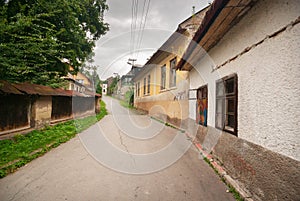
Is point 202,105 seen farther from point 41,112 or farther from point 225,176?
point 41,112

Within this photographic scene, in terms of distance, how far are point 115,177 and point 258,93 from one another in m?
3.06

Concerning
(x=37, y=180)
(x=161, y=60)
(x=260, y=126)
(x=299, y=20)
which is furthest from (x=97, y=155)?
(x=161, y=60)

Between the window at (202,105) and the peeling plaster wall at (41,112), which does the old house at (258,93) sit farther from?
the peeling plaster wall at (41,112)

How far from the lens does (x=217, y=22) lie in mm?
3447

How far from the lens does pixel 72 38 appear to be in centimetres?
903

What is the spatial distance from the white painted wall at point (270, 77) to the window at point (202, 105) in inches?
78.2

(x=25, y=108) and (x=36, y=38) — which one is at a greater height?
(x=36, y=38)

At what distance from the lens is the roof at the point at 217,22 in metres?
2.80

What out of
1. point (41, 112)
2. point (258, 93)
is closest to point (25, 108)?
point (41, 112)

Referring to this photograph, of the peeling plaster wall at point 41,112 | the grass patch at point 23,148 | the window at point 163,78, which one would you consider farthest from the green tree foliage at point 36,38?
the window at point 163,78

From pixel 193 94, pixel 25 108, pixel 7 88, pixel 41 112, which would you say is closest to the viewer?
pixel 7 88

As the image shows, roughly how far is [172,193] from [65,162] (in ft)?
9.27

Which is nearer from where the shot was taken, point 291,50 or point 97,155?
point 291,50

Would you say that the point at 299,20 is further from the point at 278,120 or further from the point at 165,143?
the point at 165,143
